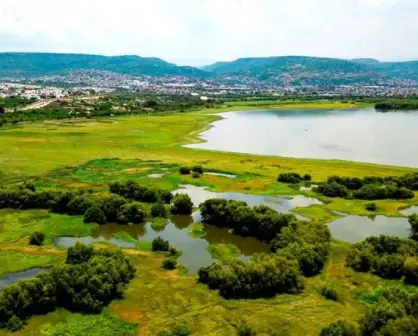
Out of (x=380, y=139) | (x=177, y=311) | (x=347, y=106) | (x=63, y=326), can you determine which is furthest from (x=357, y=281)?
(x=347, y=106)

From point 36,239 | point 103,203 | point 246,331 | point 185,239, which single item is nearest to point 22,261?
point 36,239

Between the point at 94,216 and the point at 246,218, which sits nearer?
the point at 246,218

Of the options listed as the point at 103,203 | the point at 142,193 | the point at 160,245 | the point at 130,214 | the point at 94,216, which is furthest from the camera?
the point at 142,193

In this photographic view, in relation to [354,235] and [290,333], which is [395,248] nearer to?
[354,235]

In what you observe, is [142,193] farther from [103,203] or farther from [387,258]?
[387,258]

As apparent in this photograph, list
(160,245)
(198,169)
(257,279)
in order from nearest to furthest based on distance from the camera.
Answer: (257,279), (160,245), (198,169)

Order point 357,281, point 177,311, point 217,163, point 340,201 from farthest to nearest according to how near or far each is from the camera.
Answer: point 217,163 → point 340,201 → point 357,281 → point 177,311

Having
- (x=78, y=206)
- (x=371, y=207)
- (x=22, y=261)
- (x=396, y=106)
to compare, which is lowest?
(x=22, y=261)

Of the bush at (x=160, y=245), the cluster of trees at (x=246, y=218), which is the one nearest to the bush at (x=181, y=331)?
the bush at (x=160, y=245)
